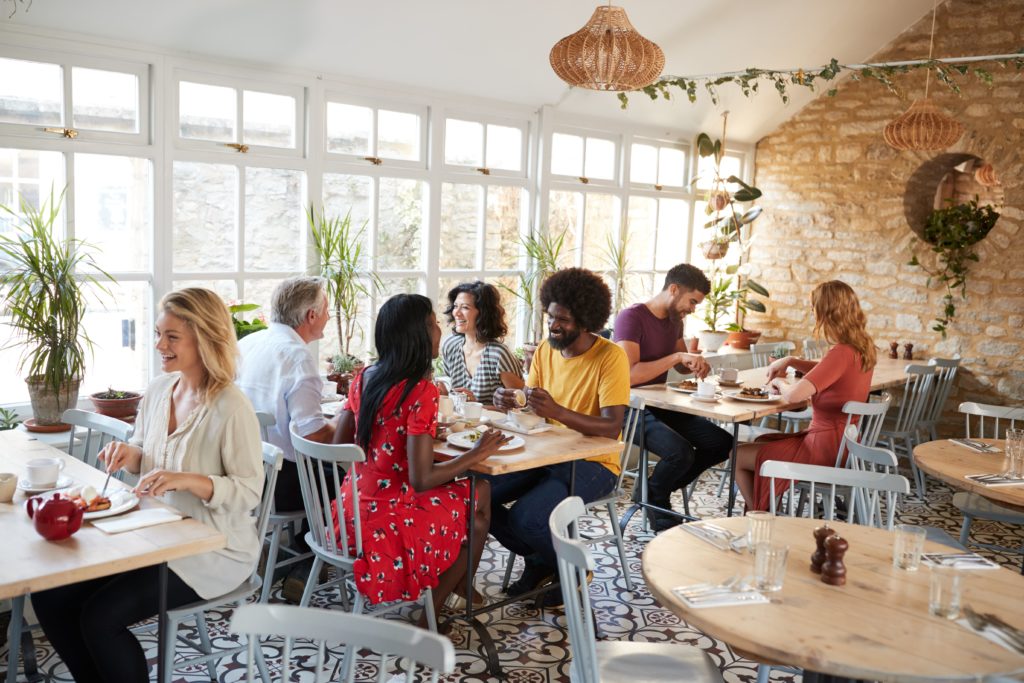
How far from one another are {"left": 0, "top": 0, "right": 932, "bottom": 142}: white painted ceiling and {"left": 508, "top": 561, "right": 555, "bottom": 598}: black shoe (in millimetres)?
2899

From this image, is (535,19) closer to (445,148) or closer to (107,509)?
(445,148)

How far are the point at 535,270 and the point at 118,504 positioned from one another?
429 cm

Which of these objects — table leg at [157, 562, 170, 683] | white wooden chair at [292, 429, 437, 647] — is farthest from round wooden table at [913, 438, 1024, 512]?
table leg at [157, 562, 170, 683]

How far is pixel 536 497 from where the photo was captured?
3.68 metres

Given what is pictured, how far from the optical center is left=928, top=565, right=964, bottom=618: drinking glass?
7.04 feet

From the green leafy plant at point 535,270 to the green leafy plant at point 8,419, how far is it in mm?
3150

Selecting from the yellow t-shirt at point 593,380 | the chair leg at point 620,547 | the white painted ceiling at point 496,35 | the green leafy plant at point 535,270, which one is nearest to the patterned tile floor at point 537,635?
the chair leg at point 620,547

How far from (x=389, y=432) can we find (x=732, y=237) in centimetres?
547

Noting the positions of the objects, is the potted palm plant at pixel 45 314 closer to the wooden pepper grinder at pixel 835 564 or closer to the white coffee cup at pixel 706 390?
the white coffee cup at pixel 706 390

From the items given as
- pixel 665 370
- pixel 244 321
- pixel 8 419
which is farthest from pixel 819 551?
pixel 8 419

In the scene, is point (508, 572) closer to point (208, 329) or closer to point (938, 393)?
point (208, 329)

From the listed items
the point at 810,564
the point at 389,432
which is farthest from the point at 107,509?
the point at 810,564

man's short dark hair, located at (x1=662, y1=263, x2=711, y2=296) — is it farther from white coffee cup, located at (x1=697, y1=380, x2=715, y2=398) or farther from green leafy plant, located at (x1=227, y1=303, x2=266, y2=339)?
green leafy plant, located at (x1=227, y1=303, x2=266, y2=339)

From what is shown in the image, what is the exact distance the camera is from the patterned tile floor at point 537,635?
3.29 meters
